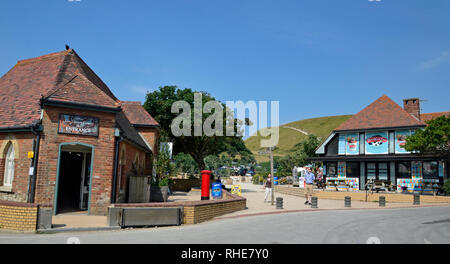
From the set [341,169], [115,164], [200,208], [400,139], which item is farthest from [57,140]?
[400,139]

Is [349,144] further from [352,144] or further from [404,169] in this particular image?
[404,169]

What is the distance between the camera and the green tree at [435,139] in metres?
22.7

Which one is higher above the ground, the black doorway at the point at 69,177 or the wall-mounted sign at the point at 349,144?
the wall-mounted sign at the point at 349,144

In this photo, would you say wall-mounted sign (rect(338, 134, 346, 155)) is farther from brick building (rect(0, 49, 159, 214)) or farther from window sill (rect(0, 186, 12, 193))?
window sill (rect(0, 186, 12, 193))

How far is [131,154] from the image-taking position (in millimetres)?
18219

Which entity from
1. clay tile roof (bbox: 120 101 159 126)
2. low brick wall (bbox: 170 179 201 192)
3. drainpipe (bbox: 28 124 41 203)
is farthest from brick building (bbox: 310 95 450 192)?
drainpipe (bbox: 28 124 41 203)

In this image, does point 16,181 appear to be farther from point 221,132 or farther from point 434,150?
point 434,150

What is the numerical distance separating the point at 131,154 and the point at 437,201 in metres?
19.0

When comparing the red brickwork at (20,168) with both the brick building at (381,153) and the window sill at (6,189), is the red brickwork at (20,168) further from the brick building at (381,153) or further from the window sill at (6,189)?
the brick building at (381,153)

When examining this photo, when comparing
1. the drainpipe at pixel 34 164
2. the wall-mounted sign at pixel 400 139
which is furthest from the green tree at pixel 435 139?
the drainpipe at pixel 34 164

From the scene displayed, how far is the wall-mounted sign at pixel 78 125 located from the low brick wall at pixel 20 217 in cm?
377
